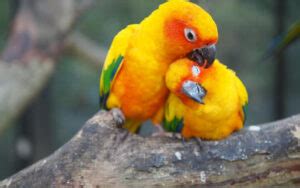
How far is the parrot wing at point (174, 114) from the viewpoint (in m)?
1.36

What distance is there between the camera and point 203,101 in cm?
129

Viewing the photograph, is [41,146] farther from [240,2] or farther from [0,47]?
[240,2]

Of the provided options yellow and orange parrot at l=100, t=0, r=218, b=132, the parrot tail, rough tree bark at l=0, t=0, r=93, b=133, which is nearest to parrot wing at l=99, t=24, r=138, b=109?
yellow and orange parrot at l=100, t=0, r=218, b=132

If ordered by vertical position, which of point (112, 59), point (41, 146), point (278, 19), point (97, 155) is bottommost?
point (41, 146)

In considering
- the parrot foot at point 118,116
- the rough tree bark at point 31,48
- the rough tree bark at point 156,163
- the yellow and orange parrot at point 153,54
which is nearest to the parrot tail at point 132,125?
the yellow and orange parrot at point 153,54

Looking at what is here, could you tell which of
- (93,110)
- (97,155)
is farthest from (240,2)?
(97,155)

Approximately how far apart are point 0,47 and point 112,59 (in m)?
1.27

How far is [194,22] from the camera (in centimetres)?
125

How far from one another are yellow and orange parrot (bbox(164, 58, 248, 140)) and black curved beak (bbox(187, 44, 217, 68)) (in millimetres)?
14

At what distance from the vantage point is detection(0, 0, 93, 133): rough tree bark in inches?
86.1

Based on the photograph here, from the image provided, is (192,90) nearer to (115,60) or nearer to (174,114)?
(174,114)

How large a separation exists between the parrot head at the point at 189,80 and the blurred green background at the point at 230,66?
1.01 meters

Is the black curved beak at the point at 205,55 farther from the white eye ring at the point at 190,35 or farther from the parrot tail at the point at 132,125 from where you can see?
the parrot tail at the point at 132,125

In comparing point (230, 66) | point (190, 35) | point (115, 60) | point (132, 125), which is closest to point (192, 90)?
point (190, 35)
